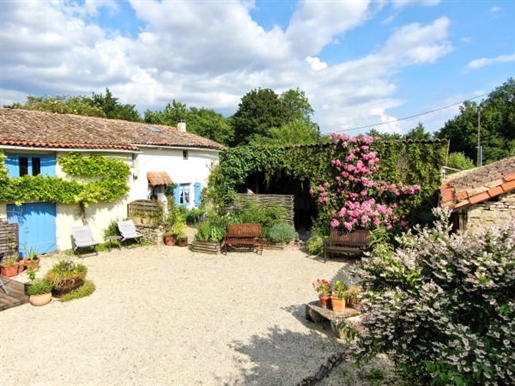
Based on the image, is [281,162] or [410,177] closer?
[410,177]

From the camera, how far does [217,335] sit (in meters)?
6.39

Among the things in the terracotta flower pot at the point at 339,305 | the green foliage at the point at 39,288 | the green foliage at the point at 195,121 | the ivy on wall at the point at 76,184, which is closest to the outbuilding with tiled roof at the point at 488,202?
the terracotta flower pot at the point at 339,305

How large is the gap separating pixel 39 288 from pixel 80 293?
91 centimetres

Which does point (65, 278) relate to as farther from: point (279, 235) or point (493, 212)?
point (493, 212)

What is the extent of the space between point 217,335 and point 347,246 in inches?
262

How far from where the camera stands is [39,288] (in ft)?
26.2

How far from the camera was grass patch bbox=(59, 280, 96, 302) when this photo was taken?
8.30 metres

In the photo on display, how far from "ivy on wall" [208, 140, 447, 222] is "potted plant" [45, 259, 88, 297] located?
874 cm

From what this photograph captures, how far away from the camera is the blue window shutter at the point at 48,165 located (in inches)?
481

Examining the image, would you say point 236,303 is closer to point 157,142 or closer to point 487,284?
point 487,284

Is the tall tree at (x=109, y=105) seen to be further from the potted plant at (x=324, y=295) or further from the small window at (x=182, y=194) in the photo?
Answer: the potted plant at (x=324, y=295)

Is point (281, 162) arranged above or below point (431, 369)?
above

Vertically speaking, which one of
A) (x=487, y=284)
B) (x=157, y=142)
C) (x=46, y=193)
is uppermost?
(x=157, y=142)

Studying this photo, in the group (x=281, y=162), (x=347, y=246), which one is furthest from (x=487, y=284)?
(x=281, y=162)
